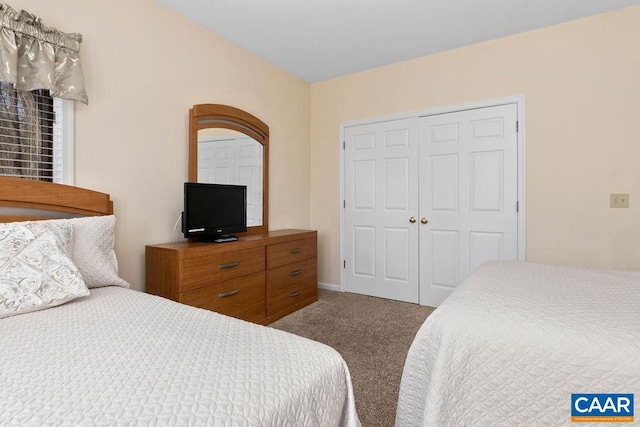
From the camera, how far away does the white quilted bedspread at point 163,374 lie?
2.41 ft

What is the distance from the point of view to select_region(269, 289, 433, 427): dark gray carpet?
1.85 meters

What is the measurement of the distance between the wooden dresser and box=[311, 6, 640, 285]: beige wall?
2.10m

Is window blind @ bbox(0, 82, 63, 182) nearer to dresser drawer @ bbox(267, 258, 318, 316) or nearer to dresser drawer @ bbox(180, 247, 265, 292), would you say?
dresser drawer @ bbox(180, 247, 265, 292)

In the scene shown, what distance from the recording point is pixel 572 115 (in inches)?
113

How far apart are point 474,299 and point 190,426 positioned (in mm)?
1280

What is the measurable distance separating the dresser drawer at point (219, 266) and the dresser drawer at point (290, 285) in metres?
0.23

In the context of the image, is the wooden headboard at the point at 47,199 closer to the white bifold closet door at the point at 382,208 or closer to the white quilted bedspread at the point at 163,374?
the white quilted bedspread at the point at 163,374

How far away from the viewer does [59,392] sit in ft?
2.59

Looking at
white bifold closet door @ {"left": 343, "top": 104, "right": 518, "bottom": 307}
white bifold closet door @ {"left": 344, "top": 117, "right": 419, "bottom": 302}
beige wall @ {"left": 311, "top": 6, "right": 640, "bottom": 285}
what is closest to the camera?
beige wall @ {"left": 311, "top": 6, "right": 640, "bottom": 285}

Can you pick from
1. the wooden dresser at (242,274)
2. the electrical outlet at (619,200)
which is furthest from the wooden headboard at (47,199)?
the electrical outlet at (619,200)

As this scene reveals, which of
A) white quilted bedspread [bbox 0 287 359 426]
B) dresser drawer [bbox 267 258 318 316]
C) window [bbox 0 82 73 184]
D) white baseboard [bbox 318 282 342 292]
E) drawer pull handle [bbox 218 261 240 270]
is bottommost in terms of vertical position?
white baseboard [bbox 318 282 342 292]

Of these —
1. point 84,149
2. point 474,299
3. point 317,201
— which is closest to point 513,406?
point 474,299

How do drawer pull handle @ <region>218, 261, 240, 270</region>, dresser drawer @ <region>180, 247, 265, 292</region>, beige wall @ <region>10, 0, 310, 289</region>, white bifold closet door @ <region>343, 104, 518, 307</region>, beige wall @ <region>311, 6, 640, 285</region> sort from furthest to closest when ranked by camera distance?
1. white bifold closet door @ <region>343, 104, 518, 307</region>
2. beige wall @ <region>311, 6, 640, 285</region>
3. drawer pull handle @ <region>218, 261, 240, 270</region>
4. dresser drawer @ <region>180, 247, 265, 292</region>
5. beige wall @ <region>10, 0, 310, 289</region>

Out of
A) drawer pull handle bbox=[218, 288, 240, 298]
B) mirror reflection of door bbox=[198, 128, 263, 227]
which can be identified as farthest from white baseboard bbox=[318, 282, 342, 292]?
drawer pull handle bbox=[218, 288, 240, 298]
